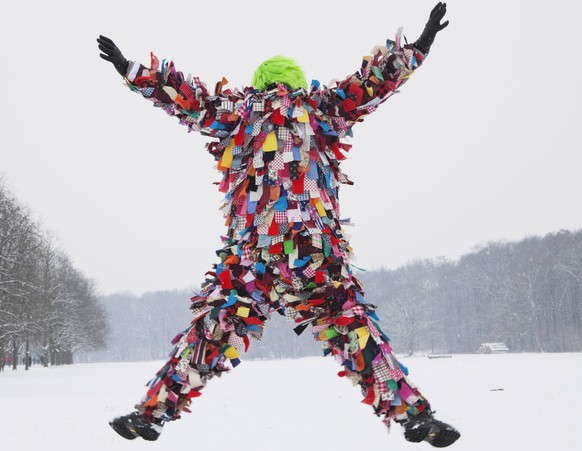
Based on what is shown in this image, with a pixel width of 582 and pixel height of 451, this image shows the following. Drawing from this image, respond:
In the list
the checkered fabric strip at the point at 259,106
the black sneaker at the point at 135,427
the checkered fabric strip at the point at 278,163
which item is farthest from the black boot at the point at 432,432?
the checkered fabric strip at the point at 259,106

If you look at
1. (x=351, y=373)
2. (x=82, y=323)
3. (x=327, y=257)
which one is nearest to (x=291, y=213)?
(x=327, y=257)

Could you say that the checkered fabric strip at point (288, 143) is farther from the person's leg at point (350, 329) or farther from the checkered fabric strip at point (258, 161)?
the person's leg at point (350, 329)

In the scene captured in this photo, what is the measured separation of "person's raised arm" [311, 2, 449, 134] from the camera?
269 centimetres

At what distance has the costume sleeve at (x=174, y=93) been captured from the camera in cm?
Result: 274

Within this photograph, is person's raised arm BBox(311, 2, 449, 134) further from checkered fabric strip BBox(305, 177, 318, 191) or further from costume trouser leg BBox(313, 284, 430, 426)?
costume trouser leg BBox(313, 284, 430, 426)

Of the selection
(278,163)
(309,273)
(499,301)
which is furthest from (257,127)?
(499,301)

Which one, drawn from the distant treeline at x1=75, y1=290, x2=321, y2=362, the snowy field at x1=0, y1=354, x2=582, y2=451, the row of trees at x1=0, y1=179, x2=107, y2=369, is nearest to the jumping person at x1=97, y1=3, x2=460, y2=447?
the snowy field at x1=0, y1=354, x2=582, y2=451

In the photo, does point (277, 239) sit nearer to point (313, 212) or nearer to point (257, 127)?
point (313, 212)

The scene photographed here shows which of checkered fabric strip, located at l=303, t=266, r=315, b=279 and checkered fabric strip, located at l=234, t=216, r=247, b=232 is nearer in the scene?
checkered fabric strip, located at l=303, t=266, r=315, b=279

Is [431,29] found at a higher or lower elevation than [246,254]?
higher

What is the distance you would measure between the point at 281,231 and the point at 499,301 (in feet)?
186

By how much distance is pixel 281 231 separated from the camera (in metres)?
2.52

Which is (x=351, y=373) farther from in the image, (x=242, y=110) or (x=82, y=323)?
(x=82, y=323)

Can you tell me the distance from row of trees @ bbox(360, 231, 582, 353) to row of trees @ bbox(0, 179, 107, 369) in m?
28.7
